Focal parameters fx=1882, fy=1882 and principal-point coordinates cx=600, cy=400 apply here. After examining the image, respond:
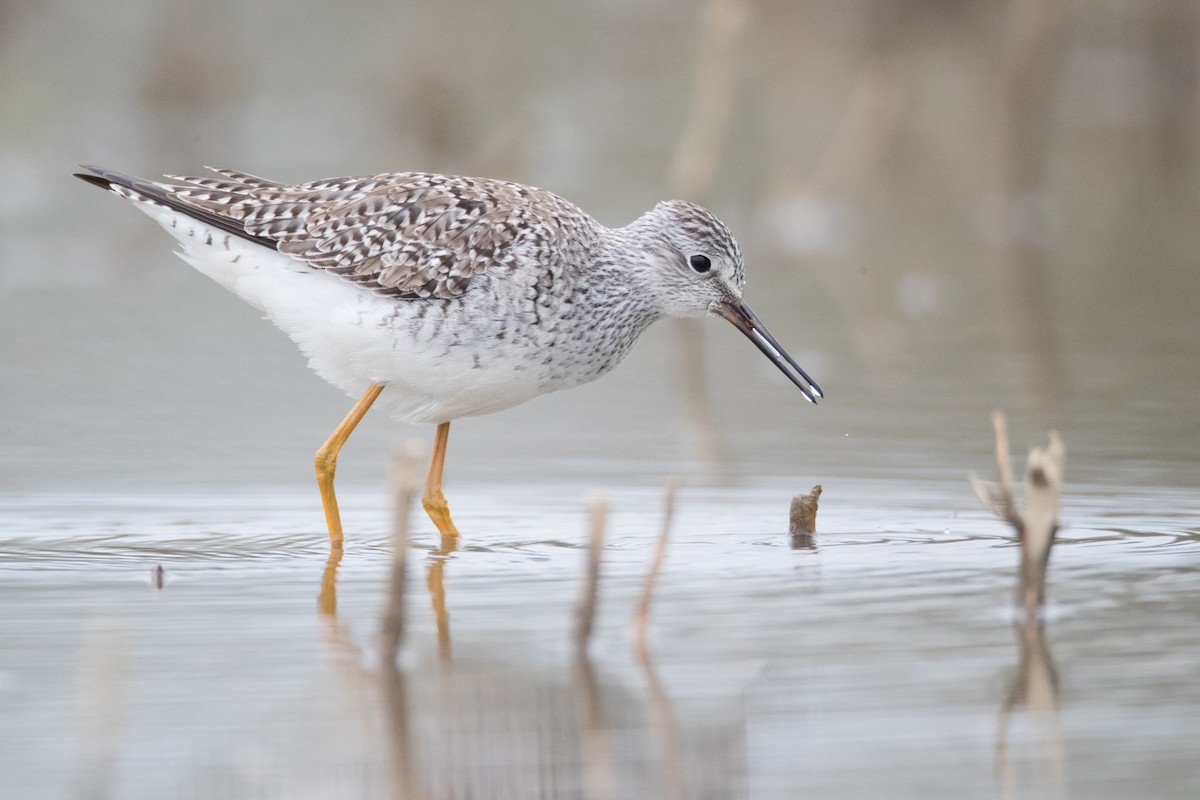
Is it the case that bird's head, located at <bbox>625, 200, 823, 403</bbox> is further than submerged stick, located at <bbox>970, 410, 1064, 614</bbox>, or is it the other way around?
bird's head, located at <bbox>625, 200, 823, 403</bbox>

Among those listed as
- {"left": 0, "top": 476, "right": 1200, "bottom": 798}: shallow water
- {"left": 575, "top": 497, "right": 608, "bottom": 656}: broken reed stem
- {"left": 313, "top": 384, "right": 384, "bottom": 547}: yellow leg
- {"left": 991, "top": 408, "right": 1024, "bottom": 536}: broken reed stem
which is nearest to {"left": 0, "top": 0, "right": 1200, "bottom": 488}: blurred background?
{"left": 313, "top": 384, "right": 384, "bottom": 547}: yellow leg

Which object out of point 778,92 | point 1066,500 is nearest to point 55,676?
point 1066,500

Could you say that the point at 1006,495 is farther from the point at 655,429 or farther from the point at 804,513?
the point at 655,429

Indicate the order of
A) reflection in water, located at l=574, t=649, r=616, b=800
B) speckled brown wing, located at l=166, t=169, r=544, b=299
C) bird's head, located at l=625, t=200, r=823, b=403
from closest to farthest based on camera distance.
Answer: reflection in water, located at l=574, t=649, r=616, b=800 → speckled brown wing, located at l=166, t=169, r=544, b=299 → bird's head, located at l=625, t=200, r=823, b=403

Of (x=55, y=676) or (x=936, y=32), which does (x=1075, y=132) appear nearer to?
(x=936, y=32)

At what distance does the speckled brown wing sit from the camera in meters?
8.20

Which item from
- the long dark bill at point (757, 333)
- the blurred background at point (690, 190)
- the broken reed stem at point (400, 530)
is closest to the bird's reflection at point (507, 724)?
the broken reed stem at point (400, 530)

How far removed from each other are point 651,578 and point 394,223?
3.04 meters

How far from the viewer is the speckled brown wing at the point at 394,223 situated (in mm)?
8203

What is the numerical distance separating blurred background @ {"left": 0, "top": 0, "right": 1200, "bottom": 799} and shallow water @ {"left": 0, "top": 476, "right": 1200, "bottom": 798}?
20 millimetres

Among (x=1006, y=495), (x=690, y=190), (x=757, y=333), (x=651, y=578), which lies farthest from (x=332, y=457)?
(x=690, y=190)

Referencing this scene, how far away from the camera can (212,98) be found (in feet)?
66.2

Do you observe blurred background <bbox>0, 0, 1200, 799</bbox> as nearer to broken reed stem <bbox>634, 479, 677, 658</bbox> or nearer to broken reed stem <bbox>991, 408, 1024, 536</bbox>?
broken reed stem <bbox>634, 479, 677, 658</bbox>

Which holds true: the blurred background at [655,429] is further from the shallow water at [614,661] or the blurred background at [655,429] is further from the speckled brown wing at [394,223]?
the speckled brown wing at [394,223]
